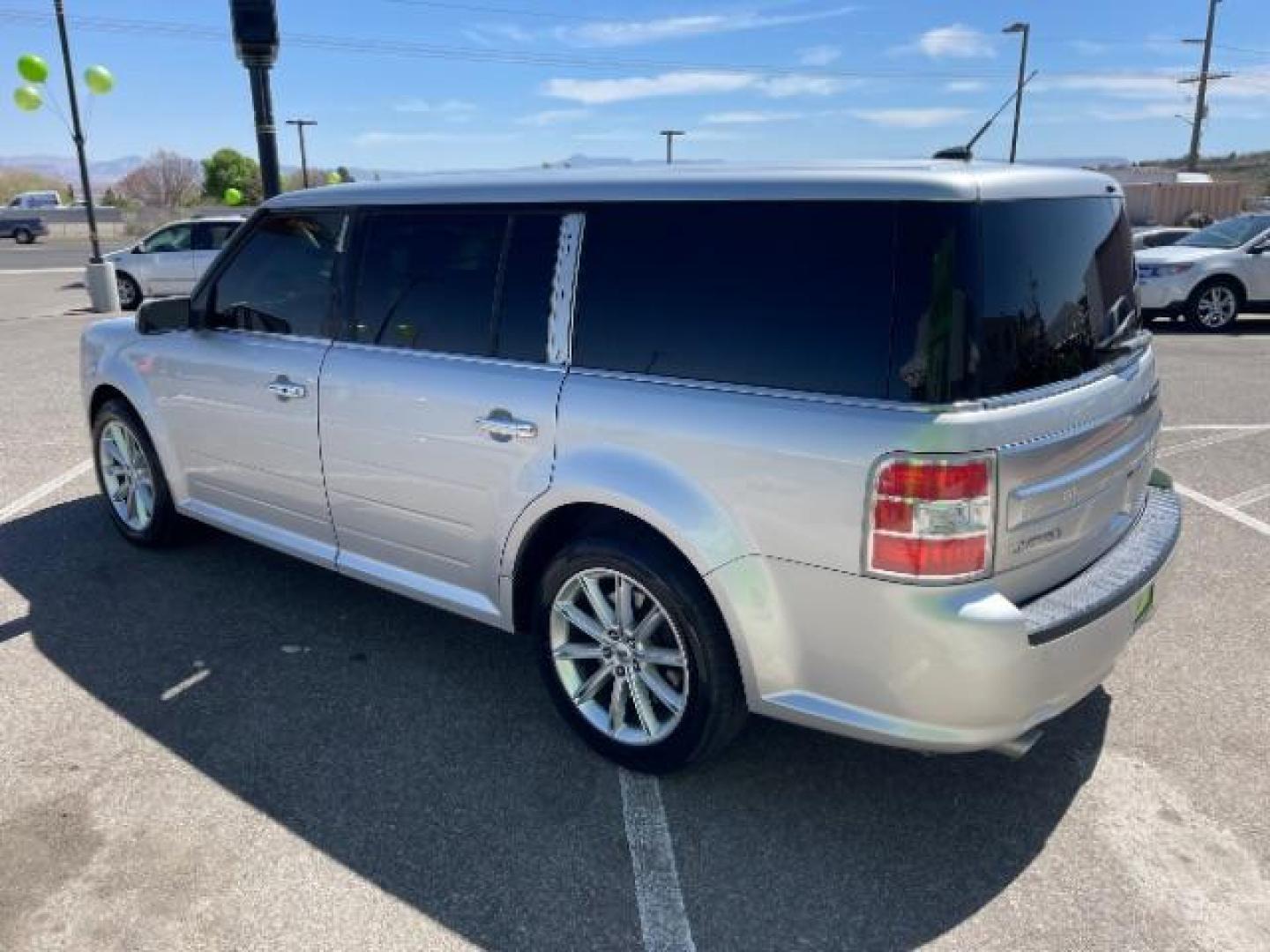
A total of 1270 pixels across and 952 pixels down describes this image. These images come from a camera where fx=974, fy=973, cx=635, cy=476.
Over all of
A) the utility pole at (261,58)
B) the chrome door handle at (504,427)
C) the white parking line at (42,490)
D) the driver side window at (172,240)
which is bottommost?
the white parking line at (42,490)

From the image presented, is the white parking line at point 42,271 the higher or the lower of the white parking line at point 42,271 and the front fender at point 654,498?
the lower

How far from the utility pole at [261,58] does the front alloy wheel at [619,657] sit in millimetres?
5994

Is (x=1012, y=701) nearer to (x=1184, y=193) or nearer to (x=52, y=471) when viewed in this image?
(x=52, y=471)

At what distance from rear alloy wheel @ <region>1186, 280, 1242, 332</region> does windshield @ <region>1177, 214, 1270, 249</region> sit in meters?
0.65

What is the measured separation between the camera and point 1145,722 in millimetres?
3355

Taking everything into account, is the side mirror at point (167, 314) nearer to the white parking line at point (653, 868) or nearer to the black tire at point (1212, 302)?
the white parking line at point (653, 868)

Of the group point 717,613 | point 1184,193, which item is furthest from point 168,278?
point 1184,193

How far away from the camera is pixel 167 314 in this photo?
440 cm

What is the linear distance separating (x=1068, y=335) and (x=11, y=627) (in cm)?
422

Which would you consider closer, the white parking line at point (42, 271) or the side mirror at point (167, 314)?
the side mirror at point (167, 314)

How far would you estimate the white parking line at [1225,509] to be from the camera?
5.30 metres

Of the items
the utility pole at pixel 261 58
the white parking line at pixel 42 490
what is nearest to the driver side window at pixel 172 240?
the utility pole at pixel 261 58

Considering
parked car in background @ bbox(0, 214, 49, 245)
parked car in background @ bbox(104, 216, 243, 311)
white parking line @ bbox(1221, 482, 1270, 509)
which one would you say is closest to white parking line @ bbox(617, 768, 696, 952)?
white parking line @ bbox(1221, 482, 1270, 509)

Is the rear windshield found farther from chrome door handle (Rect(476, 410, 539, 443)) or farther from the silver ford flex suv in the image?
chrome door handle (Rect(476, 410, 539, 443))
